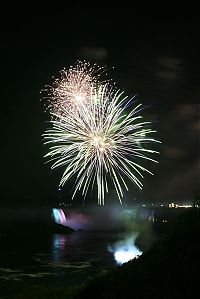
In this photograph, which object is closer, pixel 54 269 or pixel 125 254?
pixel 54 269

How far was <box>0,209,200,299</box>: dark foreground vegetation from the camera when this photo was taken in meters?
9.84

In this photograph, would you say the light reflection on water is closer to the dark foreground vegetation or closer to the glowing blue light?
the glowing blue light

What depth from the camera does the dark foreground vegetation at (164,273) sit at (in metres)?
9.84

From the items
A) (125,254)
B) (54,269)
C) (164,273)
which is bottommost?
(125,254)

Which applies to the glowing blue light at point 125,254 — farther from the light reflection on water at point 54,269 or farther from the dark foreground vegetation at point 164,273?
the dark foreground vegetation at point 164,273

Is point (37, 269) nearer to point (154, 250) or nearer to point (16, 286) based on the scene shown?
point (16, 286)

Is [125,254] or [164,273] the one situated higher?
[164,273]

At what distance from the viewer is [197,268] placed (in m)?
9.76

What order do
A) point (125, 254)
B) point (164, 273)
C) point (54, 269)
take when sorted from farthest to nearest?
point (125, 254)
point (54, 269)
point (164, 273)

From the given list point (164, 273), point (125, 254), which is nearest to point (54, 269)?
point (125, 254)

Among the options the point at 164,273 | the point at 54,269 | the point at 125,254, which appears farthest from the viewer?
the point at 125,254

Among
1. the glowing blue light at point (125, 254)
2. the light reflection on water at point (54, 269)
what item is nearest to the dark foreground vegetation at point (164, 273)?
the light reflection on water at point (54, 269)

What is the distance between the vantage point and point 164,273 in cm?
1067

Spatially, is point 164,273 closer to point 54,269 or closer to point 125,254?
point 54,269
